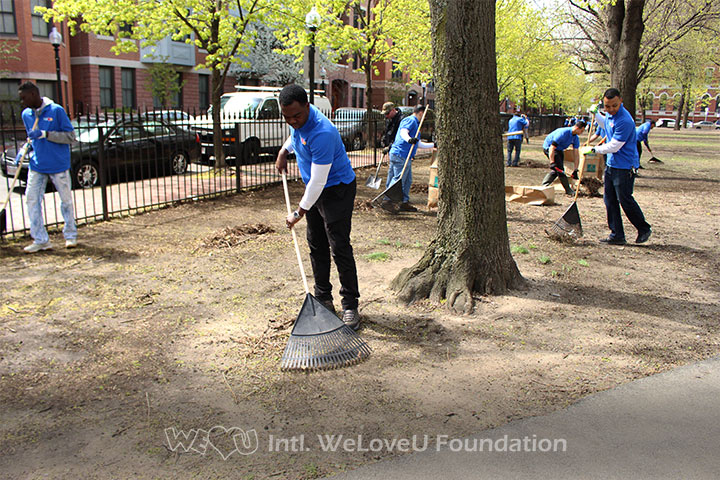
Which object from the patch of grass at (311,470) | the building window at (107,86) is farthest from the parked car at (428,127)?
the patch of grass at (311,470)

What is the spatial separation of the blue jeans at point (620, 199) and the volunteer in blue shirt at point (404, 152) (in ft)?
10.5

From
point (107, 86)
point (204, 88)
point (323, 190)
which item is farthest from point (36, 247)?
point (204, 88)

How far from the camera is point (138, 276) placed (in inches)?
242

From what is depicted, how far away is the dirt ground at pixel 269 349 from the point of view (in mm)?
3146

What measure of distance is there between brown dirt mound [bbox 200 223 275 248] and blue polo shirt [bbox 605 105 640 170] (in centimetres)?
474

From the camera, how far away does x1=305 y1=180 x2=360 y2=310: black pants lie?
4.52 metres

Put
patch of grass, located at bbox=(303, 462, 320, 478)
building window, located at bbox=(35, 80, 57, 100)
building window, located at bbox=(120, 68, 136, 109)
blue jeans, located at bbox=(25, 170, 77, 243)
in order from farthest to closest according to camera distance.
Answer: building window, located at bbox=(120, 68, 136, 109)
building window, located at bbox=(35, 80, 57, 100)
blue jeans, located at bbox=(25, 170, 77, 243)
patch of grass, located at bbox=(303, 462, 320, 478)

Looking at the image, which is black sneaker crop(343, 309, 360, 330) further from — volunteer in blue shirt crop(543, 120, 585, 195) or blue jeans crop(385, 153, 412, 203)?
volunteer in blue shirt crop(543, 120, 585, 195)

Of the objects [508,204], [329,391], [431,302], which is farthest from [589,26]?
[329,391]

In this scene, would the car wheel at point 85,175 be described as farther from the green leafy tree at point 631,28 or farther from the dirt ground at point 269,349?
the green leafy tree at point 631,28

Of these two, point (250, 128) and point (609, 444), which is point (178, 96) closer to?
point (250, 128)

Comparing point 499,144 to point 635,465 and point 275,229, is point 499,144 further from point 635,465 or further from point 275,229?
point 275,229

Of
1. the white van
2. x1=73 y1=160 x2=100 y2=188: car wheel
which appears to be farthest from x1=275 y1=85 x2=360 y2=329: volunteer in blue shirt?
x1=73 y1=160 x2=100 y2=188: car wheel

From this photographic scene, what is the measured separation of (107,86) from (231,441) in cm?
3081
